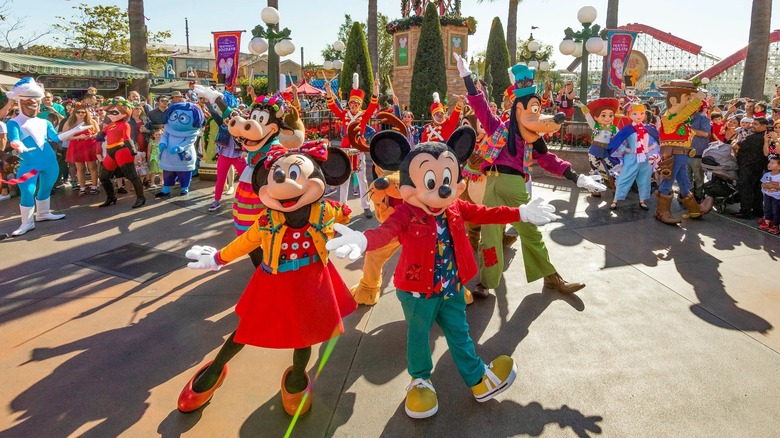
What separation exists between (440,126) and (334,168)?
2980mm

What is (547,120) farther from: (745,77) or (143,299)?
(745,77)

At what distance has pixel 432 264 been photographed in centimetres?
265

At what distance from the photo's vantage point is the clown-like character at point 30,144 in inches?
230

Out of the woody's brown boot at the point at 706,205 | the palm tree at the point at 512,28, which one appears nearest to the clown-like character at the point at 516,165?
the woody's brown boot at the point at 706,205

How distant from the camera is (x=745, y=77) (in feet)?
35.3

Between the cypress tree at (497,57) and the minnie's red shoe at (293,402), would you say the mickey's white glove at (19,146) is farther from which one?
the cypress tree at (497,57)

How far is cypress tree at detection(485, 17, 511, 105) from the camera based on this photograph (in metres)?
21.7

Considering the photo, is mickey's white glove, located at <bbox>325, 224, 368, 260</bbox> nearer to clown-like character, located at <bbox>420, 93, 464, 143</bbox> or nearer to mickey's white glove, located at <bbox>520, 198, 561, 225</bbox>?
mickey's white glove, located at <bbox>520, 198, 561, 225</bbox>

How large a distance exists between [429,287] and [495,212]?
659mm

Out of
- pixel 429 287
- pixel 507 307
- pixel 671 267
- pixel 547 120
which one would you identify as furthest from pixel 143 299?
pixel 671 267

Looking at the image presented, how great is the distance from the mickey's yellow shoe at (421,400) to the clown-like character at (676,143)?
5.33 metres

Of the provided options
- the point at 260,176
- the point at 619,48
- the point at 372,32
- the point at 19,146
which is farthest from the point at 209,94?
the point at 372,32

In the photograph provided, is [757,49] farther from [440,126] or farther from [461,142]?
[461,142]

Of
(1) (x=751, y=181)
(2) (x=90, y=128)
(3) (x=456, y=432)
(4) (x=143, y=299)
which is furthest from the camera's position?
(2) (x=90, y=128)
